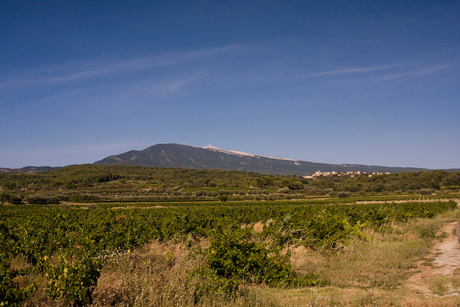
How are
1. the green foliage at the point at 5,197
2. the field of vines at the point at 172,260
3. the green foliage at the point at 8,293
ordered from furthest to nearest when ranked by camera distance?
the green foliage at the point at 5,197, the field of vines at the point at 172,260, the green foliage at the point at 8,293

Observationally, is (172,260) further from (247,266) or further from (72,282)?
(72,282)

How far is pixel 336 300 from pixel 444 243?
1023 cm

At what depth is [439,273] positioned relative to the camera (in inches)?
310

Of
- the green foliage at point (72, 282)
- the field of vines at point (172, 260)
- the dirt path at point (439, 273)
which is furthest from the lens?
the dirt path at point (439, 273)

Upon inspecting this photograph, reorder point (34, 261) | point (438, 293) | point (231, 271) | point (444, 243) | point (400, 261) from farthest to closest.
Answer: point (444, 243) < point (400, 261) < point (34, 261) < point (231, 271) < point (438, 293)

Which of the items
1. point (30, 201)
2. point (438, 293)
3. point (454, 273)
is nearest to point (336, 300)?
point (438, 293)

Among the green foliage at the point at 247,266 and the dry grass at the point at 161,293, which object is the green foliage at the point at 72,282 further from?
the green foliage at the point at 247,266

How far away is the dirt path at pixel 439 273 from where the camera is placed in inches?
254

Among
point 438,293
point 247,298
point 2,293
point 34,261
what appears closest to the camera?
point 2,293

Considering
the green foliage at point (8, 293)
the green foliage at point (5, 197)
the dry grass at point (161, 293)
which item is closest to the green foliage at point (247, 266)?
the dry grass at point (161, 293)

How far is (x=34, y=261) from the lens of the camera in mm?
7293

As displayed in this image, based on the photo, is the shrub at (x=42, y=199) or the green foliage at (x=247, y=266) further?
the shrub at (x=42, y=199)

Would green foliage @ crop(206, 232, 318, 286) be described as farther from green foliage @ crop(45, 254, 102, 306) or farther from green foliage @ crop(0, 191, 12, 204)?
green foliage @ crop(0, 191, 12, 204)

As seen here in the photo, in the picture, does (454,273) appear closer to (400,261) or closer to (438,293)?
(400,261)
